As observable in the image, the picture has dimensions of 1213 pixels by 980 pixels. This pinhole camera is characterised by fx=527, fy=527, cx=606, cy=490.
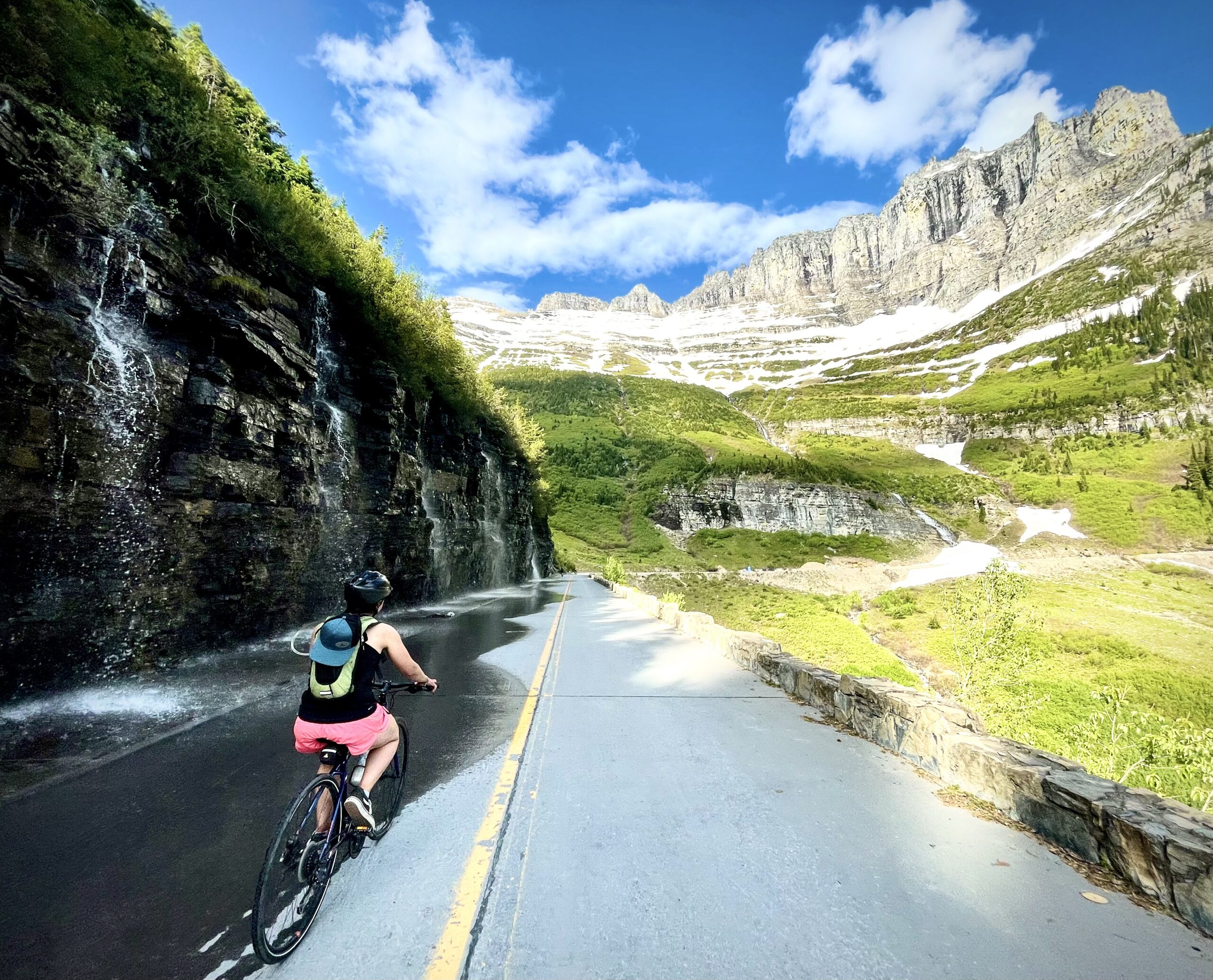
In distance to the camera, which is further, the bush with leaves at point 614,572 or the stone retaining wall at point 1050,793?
the bush with leaves at point 614,572

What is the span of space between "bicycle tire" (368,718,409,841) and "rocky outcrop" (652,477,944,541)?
87.1 m

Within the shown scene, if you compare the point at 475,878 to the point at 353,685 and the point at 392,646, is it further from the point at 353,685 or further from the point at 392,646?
the point at 392,646

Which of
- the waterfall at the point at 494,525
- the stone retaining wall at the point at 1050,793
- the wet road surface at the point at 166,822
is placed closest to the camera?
the wet road surface at the point at 166,822

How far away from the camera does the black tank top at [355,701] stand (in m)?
3.64

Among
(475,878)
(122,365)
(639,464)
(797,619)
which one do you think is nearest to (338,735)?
(475,878)

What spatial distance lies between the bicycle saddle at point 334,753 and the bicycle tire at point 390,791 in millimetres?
523

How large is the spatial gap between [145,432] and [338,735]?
9.32 meters

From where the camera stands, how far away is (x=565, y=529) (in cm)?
8919

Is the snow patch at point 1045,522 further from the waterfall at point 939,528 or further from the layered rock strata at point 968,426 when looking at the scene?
the layered rock strata at point 968,426

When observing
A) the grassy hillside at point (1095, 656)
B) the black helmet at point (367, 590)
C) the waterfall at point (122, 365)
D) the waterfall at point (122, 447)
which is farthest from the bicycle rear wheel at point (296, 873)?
the grassy hillside at point (1095, 656)

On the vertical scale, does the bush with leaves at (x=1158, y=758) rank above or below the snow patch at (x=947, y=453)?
below

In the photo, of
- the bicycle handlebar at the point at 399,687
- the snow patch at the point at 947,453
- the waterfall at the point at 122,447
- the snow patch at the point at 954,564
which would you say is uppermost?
the snow patch at the point at 947,453

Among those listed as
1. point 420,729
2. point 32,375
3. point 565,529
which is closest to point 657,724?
point 420,729

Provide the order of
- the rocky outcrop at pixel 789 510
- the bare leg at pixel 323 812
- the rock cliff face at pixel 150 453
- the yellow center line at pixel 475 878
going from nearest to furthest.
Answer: the yellow center line at pixel 475 878
the bare leg at pixel 323 812
the rock cliff face at pixel 150 453
the rocky outcrop at pixel 789 510
